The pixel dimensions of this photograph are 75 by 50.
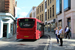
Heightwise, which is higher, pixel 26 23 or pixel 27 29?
pixel 26 23

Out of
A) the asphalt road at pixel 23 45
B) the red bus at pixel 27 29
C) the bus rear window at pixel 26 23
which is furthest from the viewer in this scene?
the bus rear window at pixel 26 23

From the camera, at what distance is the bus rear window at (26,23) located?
13.3m

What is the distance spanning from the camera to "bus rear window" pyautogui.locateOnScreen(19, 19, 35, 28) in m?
13.3

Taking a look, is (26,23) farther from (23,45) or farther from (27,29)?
(23,45)

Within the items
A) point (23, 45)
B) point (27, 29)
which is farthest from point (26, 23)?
point (23, 45)

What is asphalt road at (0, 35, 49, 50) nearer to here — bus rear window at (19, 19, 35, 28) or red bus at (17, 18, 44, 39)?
red bus at (17, 18, 44, 39)

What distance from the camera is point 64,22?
69.7ft

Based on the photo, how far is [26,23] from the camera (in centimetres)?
1338

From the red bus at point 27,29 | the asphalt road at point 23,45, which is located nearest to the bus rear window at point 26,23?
the red bus at point 27,29

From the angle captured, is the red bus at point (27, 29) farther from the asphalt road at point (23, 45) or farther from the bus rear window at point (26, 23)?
the asphalt road at point (23, 45)

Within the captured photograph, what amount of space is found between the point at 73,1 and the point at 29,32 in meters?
8.53

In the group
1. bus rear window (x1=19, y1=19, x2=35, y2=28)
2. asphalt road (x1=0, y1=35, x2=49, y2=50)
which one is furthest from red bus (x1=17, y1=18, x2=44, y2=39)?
asphalt road (x1=0, y1=35, x2=49, y2=50)

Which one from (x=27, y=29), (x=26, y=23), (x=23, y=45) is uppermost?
(x=26, y=23)

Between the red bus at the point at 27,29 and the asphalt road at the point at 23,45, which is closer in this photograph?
the asphalt road at the point at 23,45
